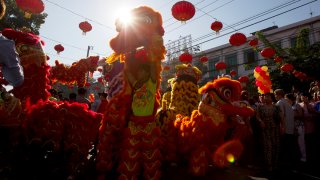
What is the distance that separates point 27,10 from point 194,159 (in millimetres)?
4876

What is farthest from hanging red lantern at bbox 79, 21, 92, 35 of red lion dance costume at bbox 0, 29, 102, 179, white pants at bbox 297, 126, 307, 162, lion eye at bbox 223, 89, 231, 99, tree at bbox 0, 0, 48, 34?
tree at bbox 0, 0, 48, 34

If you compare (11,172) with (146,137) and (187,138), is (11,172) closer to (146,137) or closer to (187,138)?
(146,137)

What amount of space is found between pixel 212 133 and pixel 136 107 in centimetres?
116

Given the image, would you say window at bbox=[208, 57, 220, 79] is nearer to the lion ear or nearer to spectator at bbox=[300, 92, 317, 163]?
spectator at bbox=[300, 92, 317, 163]

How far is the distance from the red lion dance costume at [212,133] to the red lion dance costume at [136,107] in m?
0.79

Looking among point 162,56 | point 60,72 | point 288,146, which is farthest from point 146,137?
point 288,146

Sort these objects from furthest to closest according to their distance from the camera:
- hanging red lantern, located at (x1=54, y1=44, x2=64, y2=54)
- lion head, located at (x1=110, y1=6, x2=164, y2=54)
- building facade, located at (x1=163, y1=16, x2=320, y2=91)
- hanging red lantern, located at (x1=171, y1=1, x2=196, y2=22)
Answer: building facade, located at (x1=163, y1=16, x2=320, y2=91), hanging red lantern, located at (x1=54, y1=44, x2=64, y2=54), hanging red lantern, located at (x1=171, y1=1, x2=196, y2=22), lion head, located at (x1=110, y1=6, x2=164, y2=54)

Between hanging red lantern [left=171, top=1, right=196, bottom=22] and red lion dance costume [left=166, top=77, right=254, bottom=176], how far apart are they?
2647 millimetres

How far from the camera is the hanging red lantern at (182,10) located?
234 inches

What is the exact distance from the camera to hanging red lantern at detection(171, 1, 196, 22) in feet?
19.5

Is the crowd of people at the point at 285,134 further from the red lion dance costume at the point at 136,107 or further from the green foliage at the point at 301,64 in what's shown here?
the green foliage at the point at 301,64

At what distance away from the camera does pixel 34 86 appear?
3.28 metres

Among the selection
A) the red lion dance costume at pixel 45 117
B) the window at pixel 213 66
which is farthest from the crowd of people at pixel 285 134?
the window at pixel 213 66

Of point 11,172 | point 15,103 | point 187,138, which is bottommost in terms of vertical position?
point 11,172
